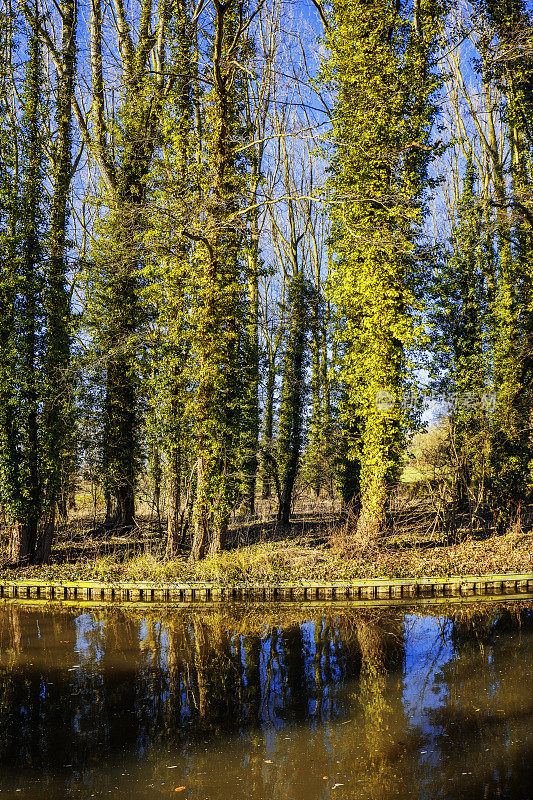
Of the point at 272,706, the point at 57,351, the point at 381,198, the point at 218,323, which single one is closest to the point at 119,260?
the point at 57,351

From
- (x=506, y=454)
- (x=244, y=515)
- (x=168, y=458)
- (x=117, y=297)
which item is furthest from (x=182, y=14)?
(x=244, y=515)

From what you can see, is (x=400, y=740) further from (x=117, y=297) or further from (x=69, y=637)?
(x=117, y=297)

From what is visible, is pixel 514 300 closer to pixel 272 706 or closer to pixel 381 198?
pixel 381 198

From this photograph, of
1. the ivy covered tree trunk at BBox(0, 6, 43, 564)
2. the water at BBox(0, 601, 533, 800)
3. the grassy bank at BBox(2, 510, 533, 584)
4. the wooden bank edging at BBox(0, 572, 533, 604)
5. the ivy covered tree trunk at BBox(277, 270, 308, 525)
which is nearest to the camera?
the water at BBox(0, 601, 533, 800)

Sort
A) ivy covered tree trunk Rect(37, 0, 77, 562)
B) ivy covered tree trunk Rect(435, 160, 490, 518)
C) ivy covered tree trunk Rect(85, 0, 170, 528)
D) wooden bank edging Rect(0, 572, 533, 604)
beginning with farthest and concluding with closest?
ivy covered tree trunk Rect(435, 160, 490, 518) → ivy covered tree trunk Rect(85, 0, 170, 528) → ivy covered tree trunk Rect(37, 0, 77, 562) → wooden bank edging Rect(0, 572, 533, 604)

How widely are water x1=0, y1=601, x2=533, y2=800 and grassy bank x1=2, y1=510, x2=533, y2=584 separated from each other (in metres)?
1.40

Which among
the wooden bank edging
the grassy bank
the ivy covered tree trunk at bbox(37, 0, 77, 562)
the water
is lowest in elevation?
the water

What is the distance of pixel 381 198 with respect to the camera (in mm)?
11234

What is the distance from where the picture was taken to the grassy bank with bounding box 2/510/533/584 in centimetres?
1003

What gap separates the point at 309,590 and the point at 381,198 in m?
7.40

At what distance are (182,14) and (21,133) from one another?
153 inches

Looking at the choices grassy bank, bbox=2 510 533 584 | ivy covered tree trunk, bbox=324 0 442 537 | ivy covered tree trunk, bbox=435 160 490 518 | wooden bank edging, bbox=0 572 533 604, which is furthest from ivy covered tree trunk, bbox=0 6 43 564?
ivy covered tree trunk, bbox=435 160 490 518

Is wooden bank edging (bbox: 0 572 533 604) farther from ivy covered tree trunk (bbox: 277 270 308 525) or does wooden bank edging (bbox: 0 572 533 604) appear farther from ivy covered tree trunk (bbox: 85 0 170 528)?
ivy covered tree trunk (bbox: 277 270 308 525)

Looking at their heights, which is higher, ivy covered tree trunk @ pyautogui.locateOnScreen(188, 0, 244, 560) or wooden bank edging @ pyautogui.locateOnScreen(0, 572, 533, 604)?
ivy covered tree trunk @ pyautogui.locateOnScreen(188, 0, 244, 560)
